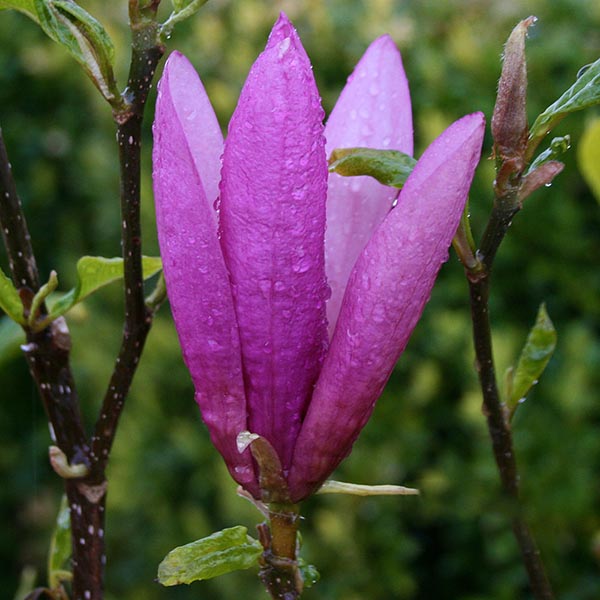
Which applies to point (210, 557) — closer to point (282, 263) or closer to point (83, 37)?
point (282, 263)

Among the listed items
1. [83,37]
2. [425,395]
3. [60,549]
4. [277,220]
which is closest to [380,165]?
[277,220]

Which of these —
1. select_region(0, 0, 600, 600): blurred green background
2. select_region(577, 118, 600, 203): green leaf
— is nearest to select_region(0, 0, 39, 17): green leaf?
select_region(577, 118, 600, 203): green leaf

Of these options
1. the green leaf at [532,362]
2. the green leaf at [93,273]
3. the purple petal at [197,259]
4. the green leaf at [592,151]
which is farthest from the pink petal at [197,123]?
the green leaf at [592,151]

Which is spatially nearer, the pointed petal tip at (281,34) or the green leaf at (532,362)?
the pointed petal tip at (281,34)

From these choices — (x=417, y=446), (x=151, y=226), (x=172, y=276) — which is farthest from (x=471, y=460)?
(x=172, y=276)

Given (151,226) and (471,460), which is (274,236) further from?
(151,226)

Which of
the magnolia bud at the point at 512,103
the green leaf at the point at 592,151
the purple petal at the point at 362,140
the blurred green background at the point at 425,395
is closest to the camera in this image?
the magnolia bud at the point at 512,103

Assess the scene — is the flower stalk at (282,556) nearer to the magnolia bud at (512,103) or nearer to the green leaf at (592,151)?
the magnolia bud at (512,103)
